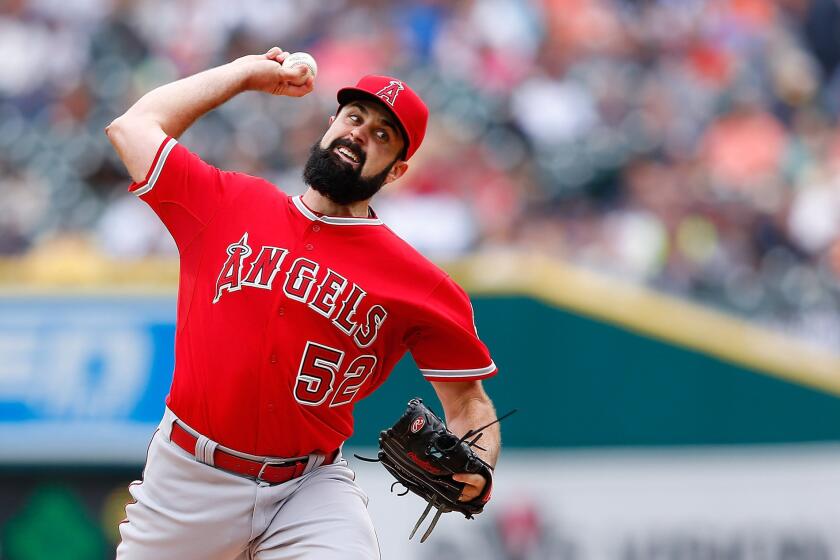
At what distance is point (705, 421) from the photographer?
286 inches

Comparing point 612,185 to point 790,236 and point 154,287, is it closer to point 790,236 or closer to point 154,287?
point 790,236

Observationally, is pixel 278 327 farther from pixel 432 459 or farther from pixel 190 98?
pixel 190 98

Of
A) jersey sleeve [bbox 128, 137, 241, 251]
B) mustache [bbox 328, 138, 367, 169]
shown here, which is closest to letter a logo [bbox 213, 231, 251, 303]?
jersey sleeve [bbox 128, 137, 241, 251]

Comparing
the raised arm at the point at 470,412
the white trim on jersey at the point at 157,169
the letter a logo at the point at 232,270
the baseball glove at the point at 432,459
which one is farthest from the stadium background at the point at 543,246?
the white trim on jersey at the point at 157,169

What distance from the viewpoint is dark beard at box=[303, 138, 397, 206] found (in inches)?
148

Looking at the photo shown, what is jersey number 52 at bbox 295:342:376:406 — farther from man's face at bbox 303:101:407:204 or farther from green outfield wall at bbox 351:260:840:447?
green outfield wall at bbox 351:260:840:447

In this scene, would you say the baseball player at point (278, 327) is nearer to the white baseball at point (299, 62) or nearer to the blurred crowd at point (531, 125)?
the white baseball at point (299, 62)

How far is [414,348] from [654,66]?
684cm

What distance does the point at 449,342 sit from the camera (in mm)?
3838

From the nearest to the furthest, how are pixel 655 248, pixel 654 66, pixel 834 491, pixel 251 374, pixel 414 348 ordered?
1. pixel 251 374
2. pixel 414 348
3. pixel 834 491
4. pixel 655 248
5. pixel 654 66

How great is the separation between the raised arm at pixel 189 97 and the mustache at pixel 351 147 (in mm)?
199

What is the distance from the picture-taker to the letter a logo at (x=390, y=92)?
12.4 feet

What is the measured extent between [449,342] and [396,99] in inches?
28.8

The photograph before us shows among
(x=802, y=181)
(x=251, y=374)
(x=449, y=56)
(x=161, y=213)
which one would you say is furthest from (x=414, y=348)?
(x=449, y=56)
